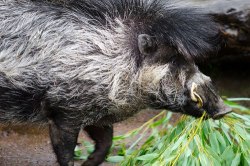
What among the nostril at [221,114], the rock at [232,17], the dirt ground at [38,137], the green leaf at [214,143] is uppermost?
the rock at [232,17]

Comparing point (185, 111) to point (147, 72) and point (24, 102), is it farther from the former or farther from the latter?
point (24, 102)

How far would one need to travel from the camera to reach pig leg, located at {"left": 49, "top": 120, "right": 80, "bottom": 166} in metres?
4.43

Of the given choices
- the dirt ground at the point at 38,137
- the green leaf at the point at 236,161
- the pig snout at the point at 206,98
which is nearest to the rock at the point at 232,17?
the dirt ground at the point at 38,137

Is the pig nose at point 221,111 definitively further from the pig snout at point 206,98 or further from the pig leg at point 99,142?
the pig leg at point 99,142

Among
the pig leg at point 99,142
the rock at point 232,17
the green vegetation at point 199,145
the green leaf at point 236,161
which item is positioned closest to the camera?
the green vegetation at point 199,145

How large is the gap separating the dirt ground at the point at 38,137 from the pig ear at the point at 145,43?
1.04m

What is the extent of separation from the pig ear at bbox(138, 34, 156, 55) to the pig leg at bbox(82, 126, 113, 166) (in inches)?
30.3

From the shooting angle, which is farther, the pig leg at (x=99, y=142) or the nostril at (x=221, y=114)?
the pig leg at (x=99, y=142)

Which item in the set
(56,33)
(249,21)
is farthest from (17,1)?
(249,21)

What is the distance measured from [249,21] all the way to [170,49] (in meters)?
1.93

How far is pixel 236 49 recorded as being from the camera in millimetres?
6387

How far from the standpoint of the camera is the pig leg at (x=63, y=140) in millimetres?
4434

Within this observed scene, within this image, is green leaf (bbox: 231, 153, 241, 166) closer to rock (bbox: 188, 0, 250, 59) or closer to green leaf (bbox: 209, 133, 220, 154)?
green leaf (bbox: 209, 133, 220, 154)

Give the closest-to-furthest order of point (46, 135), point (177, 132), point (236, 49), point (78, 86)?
point (78, 86) → point (177, 132) → point (46, 135) → point (236, 49)
